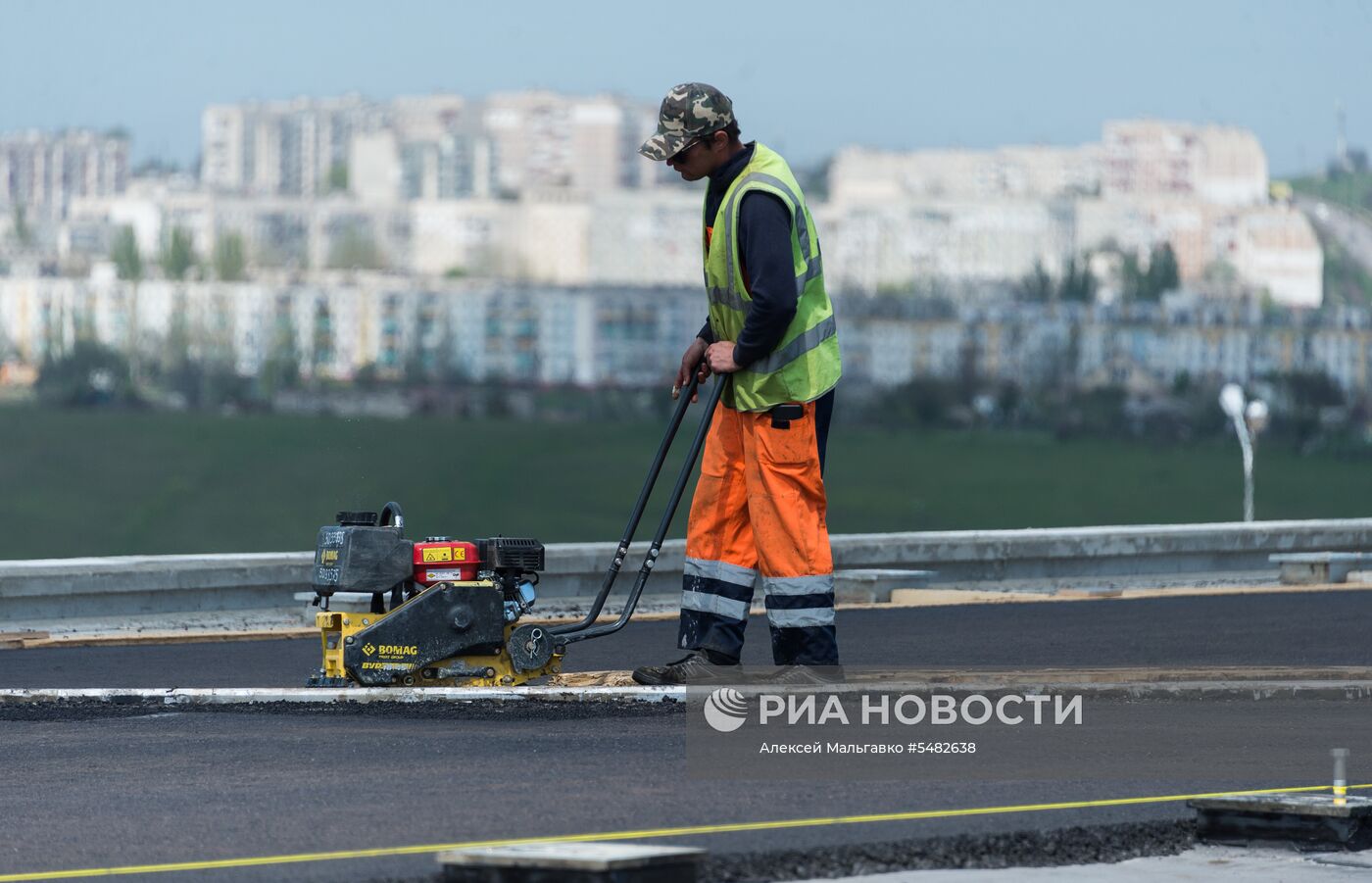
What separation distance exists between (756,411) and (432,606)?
4.07 feet

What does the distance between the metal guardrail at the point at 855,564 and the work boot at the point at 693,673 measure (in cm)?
373

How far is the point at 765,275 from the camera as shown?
7.39 m

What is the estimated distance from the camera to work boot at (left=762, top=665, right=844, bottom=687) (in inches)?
289

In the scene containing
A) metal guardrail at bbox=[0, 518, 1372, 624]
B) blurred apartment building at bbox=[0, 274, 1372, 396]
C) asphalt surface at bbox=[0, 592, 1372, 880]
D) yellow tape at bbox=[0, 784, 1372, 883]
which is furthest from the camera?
blurred apartment building at bbox=[0, 274, 1372, 396]

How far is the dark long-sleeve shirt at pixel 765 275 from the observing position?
24.2 ft

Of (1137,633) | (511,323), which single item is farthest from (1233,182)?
(1137,633)

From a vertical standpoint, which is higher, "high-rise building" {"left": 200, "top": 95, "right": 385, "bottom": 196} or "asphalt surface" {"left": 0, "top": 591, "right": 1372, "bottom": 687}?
"high-rise building" {"left": 200, "top": 95, "right": 385, "bottom": 196}

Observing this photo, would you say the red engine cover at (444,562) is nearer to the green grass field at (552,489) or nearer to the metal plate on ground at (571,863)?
the metal plate on ground at (571,863)

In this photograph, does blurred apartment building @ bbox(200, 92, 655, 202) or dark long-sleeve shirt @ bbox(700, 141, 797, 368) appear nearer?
dark long-sleeve shirt @ bbox(700, 141, 797, 368)

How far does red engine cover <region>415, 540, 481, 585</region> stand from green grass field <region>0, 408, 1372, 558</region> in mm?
164406

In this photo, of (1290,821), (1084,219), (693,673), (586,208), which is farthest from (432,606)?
(1084,219)

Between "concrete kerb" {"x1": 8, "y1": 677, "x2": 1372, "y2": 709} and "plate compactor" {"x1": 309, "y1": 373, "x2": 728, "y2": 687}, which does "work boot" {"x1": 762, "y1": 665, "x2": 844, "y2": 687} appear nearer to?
"concrete kerb" {"x1": 8, "y1": 677, "x2": 1372, "y2": 709}

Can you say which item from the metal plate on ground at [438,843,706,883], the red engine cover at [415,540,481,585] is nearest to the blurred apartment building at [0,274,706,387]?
the red engine cover at [415,540,481,585]

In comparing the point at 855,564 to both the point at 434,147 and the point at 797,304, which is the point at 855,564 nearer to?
the point at 797,304
